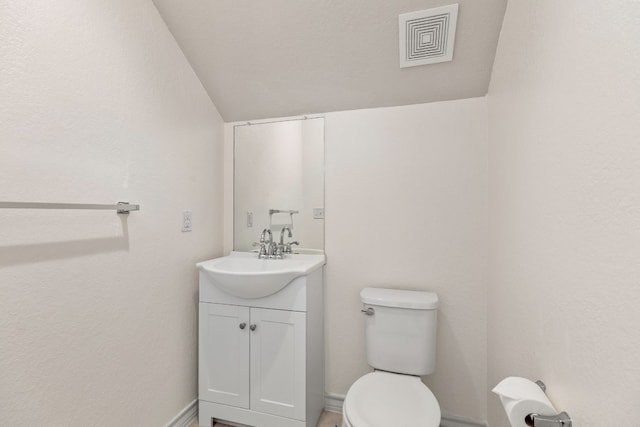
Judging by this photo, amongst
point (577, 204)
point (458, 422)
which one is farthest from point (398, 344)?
point (577, 204)

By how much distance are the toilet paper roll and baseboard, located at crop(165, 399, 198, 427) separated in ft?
5.17

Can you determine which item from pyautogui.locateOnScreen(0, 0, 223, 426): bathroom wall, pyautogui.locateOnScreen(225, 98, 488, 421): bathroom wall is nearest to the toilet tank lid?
pyautogui.locateOnScreen(225, 98, 488, 421): bathroom wall

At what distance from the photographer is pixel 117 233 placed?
128cm

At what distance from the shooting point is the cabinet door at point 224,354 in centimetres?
158

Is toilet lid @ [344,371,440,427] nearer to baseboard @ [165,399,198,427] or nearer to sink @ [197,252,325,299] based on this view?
sink @ [197,252,325,299]

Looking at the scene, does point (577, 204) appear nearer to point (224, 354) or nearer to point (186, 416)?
point (224, 354)

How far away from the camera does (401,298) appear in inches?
60.4

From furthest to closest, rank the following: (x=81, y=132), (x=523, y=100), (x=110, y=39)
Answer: (x=110, y=39) → (x=81, y=132) → (x=523, y=100)

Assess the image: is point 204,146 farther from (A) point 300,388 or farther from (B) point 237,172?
(A) point 300,388

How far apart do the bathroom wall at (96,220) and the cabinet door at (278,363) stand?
43 centimetres

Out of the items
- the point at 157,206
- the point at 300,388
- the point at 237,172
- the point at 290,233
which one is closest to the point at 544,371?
the point at 300,388

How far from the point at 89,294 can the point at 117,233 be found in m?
0.26

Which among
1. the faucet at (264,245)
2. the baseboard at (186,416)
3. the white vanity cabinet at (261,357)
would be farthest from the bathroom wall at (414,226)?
the baseboard at (186,416)

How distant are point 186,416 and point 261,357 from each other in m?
0.58
